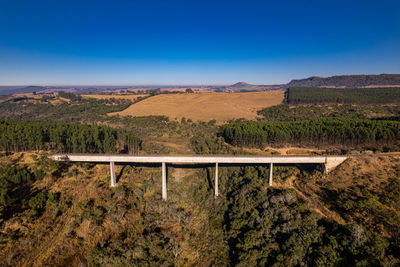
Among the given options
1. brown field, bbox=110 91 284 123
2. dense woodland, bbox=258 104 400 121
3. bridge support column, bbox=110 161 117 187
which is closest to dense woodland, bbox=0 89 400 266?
bridge support column, bbox=110 161 117 187

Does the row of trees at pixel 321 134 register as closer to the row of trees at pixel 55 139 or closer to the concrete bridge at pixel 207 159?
the concrete bridge at pixel 207 159

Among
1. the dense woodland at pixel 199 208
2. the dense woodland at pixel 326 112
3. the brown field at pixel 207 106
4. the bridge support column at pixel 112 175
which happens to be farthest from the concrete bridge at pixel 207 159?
the brown field at pixel 207 106

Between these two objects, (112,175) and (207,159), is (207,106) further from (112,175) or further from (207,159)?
(112,175)

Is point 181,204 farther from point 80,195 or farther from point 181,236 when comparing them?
point 80,195

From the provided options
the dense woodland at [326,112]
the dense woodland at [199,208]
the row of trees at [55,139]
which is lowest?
the dense woodland at [199,208]

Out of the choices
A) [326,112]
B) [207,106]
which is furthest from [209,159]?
[207,106]

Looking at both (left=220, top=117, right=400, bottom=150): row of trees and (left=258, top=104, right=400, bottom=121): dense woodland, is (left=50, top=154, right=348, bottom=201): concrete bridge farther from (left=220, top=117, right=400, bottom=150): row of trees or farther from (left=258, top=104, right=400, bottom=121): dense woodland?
(left=258, top=104, right=400, bottom=121): dense woodland
